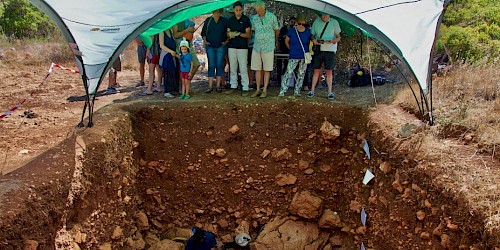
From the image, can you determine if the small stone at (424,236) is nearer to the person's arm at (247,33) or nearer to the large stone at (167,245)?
the large stone at (167,245)

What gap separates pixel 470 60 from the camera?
8094 mm

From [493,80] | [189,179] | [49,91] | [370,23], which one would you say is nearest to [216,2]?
[370,23]

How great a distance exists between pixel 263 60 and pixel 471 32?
15.1ft

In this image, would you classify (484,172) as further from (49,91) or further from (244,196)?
(49,91)

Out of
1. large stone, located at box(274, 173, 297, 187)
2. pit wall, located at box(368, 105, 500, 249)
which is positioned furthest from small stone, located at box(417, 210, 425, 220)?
large stone, located at box(274, 173, 297, 187)

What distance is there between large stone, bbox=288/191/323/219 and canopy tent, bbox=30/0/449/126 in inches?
103

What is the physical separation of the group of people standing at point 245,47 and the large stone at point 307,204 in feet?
6.13

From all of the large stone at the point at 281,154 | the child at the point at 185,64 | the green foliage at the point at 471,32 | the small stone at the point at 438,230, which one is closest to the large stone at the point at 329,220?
the large stone at the point at 281,154

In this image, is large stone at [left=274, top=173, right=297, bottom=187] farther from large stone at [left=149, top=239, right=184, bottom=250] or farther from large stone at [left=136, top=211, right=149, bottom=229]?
large stone at [left=136, top=211, right=149, bottom=229]

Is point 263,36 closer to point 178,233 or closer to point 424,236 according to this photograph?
point 178,233

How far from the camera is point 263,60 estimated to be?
25.5ft

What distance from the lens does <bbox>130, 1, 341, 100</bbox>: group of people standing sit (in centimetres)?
758

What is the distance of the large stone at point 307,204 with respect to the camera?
7414 mm

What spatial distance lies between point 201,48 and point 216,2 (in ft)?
22.7
